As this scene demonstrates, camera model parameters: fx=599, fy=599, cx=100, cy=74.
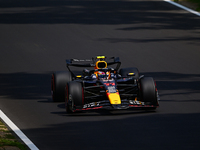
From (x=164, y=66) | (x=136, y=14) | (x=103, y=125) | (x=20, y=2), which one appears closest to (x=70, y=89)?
(x=103, y=125)

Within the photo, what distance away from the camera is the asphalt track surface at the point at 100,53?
12.2 metres

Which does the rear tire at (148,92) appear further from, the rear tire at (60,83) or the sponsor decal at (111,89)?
the rear tire at (60,83)

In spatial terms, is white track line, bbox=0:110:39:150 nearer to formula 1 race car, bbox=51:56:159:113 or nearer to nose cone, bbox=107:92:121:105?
formula 1 race car, bbox=51:56:159:113

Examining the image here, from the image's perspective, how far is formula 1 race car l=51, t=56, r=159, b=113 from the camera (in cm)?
1396

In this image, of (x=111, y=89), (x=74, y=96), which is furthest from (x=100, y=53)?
(x=74, y=96)

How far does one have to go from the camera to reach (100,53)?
23703 millimetres

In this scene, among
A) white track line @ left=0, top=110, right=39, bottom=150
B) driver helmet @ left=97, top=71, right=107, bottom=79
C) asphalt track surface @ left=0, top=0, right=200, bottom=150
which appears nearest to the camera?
white track line @ left=0, top=110, right=39, bottom=150

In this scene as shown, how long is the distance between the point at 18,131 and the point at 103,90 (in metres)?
2.62

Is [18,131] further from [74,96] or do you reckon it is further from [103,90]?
[103,90]

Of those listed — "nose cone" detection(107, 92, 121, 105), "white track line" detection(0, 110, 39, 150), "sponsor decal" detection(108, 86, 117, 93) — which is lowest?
"white track line" detection(0, 110, 39, 150)

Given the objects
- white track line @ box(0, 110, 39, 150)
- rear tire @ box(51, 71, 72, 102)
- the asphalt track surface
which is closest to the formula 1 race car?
rear tire @ box(51, 71, 72, 102)

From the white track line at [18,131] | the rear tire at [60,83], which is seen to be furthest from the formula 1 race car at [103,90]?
the white track line at [18,131]

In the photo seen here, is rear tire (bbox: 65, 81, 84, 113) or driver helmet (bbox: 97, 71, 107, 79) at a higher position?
driver helmet (bbox: 97, 71, 107, 79)

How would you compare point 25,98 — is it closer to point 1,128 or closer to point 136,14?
point 1,128
